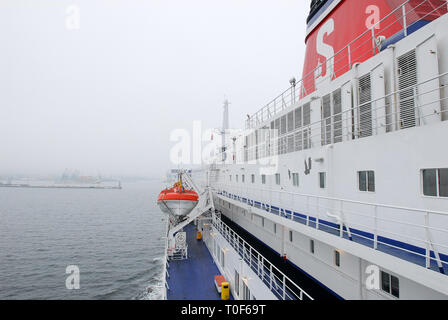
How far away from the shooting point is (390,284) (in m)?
5.35

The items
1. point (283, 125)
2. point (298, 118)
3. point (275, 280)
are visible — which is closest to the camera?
point (275, 280)

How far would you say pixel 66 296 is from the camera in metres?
15.1

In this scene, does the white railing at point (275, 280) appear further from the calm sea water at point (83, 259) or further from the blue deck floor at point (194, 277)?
the calm sea water at point (83, 259)

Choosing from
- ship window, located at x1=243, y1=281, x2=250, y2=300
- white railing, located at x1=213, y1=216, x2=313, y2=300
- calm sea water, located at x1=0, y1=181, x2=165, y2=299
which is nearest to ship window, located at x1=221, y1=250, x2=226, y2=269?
white railing, located at x1=213, y1=216, x2=313, y2=300

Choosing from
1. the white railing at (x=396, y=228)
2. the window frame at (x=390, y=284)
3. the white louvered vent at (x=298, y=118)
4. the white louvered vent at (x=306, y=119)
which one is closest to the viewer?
the white railing at (x=396, y=228)

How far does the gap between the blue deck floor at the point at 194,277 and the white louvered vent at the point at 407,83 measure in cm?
816

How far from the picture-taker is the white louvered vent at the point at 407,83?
5.42 meters

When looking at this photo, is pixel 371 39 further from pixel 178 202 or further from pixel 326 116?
pixel 178 202

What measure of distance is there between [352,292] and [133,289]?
14600mm

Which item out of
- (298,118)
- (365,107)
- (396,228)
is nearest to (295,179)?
(298,118)

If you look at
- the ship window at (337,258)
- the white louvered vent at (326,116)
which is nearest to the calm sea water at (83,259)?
the ship window at (337,258)

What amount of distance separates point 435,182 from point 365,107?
9.78ft
